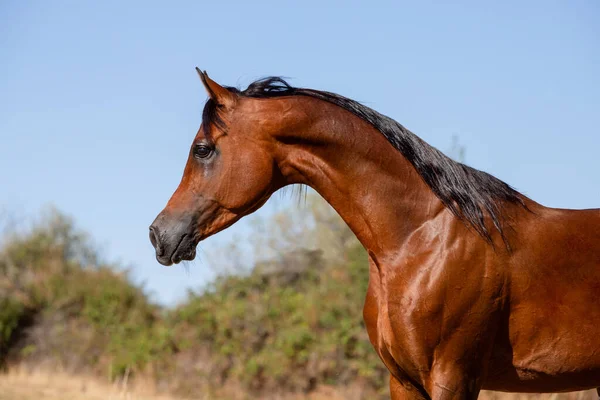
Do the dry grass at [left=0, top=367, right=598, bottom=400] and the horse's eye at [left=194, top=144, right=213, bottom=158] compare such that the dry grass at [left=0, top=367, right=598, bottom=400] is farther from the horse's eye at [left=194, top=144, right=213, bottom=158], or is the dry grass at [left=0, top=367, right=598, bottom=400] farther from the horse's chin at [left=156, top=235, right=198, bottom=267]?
the horse's eye at [left=194, top=144, right=213, bottom=158]

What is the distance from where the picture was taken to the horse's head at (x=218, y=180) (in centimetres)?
455

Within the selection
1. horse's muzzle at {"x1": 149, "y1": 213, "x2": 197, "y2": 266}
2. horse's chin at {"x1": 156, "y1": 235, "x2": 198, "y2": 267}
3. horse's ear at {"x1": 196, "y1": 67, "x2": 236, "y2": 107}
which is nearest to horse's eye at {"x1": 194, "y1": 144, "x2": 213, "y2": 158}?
horse's ear at {"x1": 196, "y1": 67, "x2": 236, "y2": 107}

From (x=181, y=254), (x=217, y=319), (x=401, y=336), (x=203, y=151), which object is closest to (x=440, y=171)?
(x=401, y=336)

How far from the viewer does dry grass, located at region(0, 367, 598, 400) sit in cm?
940

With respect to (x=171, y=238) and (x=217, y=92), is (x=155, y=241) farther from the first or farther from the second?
(x=217, y=92)

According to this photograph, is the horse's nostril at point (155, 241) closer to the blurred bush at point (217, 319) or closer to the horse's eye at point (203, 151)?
the horse's eye at point (203, 151)

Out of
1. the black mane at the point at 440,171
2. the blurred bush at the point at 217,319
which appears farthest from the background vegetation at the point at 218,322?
A: the black mane at the point at 440,171

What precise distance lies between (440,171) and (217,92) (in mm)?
1573

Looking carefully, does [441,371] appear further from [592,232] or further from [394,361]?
[592,232]

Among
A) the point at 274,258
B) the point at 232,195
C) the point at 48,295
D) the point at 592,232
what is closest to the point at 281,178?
the point at 232,195

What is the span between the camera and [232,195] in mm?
4594

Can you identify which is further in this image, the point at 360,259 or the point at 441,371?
the point at 360,259

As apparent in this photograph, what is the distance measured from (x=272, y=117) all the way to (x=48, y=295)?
21085mm

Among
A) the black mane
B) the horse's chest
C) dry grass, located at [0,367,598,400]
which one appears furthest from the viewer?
dry grass, located at [0,367,598,400]
